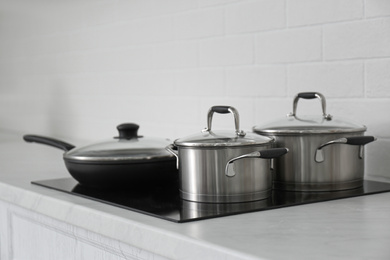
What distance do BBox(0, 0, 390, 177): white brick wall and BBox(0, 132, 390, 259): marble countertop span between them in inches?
14.8

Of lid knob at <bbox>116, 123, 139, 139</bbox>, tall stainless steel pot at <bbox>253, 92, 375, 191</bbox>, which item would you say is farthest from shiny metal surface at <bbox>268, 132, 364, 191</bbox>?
lid knob at <bbox>116, 123, 139, 139</bbox>

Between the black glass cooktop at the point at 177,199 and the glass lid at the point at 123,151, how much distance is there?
71 mm

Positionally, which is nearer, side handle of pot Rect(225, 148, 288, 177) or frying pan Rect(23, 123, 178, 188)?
side handle of pot Rect(225, 148, 288, 177)

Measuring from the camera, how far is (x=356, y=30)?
1.54 meters

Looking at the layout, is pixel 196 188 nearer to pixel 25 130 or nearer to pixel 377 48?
pixel 377 48

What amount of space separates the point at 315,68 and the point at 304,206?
57 cm

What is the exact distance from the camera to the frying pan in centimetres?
140

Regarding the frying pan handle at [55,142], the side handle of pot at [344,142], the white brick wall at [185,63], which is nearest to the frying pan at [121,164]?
the frying pan handle at [55,142]

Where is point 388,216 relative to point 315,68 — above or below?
below

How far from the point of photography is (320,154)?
1305mm

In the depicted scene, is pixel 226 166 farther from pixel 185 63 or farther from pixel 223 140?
pixel 185 63

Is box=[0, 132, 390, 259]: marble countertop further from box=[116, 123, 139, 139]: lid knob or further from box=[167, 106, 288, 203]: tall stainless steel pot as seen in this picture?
box=[116, 123, 139, 139]: lid knob

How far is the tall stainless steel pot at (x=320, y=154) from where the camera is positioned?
130 centimetres

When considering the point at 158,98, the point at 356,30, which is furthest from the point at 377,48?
the point at 158,98
